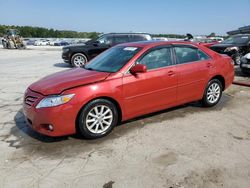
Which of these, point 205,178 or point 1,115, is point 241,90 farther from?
point 1,115

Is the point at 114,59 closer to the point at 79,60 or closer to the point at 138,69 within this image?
the point at 138,69

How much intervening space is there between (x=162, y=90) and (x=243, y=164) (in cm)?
203

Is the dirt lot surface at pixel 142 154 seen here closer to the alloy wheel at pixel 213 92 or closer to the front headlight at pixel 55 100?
the alloy wheel at pixel 213 92

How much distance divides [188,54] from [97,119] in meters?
2.48

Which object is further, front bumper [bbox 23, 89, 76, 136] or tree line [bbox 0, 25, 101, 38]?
tree line [bbox 0, 25, 101, 38]

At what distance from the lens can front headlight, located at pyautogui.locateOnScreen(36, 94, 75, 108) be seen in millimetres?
4219

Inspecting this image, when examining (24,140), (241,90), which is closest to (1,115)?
(24,140)

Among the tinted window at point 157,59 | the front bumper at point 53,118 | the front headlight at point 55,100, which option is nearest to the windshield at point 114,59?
the tinted window at point 157,59

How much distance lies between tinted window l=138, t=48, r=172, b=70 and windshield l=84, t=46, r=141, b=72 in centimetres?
24

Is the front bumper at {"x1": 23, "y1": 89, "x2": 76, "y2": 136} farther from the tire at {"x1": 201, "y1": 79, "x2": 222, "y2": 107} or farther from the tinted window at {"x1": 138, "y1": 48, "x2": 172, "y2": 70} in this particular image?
the tire at {"x1": 201, "y1": 79, "x2": 222, "y2": 107}

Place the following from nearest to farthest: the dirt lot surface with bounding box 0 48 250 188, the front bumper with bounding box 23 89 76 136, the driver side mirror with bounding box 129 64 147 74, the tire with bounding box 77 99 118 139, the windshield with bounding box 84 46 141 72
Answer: the dirt lot surface with bounding box 0 48 250 188 < the front bumper with bounding box 23 89 76 136 < the tire with bounding box 77 99 118 139 < the driver side mirror with bounding box 129 64 147 74 < the windshield with bounding box 84 46 141 72

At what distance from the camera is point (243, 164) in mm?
3660

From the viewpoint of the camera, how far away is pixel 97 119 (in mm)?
4551

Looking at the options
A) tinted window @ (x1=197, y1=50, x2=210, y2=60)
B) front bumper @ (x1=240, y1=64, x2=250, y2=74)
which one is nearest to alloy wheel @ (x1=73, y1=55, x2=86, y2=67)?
front bumper @ (x1=240, y1=64, x2=250, y2=74)
